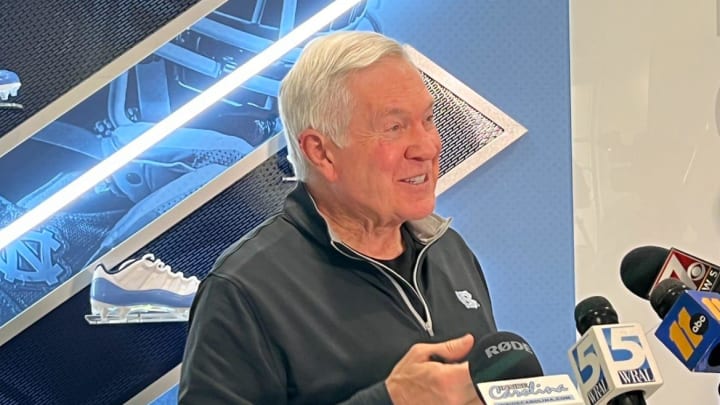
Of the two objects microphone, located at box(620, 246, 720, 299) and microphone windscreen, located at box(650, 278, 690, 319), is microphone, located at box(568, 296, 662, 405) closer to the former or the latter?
microphone windscreen, located at box(650, 278, 690, 319)

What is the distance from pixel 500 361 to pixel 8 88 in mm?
1756

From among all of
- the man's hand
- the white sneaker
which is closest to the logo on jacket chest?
the man's hand

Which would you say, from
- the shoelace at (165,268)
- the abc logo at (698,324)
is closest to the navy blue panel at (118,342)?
the shoelace at (165,268)

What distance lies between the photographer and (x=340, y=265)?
1418 millimetres

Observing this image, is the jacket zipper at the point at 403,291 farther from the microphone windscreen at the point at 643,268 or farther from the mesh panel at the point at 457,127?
the mesh panel at the point at 457,127

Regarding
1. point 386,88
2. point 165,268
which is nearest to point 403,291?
point 386,88

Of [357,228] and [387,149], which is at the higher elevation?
[387,149]

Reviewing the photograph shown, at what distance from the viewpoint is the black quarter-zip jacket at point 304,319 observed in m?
1.27

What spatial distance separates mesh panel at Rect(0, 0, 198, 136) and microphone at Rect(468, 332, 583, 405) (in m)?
1.65

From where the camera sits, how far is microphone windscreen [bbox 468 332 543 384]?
106 centimetres

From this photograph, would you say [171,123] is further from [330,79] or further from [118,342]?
[330,79]

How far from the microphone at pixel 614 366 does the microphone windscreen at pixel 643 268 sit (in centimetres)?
22

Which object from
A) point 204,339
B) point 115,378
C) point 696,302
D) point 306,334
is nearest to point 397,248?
point 306,334

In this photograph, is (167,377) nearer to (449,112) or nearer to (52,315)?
(52,315)
